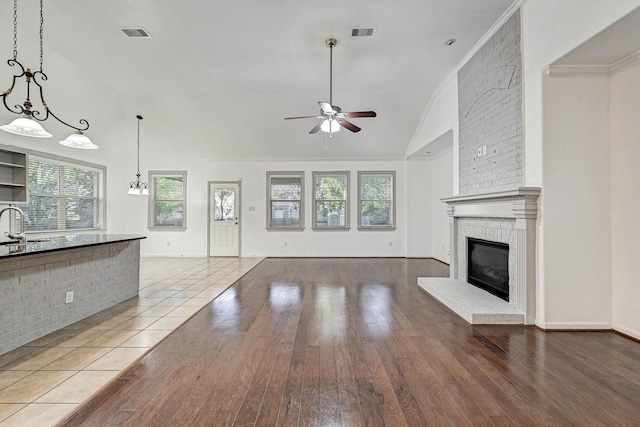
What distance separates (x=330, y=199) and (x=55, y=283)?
19.8ft

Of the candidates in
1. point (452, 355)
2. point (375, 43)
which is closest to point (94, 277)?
point (452, 355)

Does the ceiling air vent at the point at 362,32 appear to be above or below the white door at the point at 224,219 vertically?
above

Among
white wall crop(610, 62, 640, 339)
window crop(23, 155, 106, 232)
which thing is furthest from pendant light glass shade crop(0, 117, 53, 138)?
white wall crop(610, 62, 640, 339)

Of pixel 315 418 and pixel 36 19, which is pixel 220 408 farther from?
pixel 36 19

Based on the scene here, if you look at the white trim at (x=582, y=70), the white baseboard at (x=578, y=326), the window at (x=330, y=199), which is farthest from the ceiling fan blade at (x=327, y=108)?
the window at (x=330, y=199)

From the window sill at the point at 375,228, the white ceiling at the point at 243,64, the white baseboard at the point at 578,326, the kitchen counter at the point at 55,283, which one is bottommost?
the white baseboard at the point at 578,326

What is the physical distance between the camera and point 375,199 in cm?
814

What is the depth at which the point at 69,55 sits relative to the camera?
441 cm

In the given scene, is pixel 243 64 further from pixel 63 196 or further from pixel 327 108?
pixel 63 196

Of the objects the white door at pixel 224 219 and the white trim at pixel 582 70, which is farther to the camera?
the white door at pixel 224 219

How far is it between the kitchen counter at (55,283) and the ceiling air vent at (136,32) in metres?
2.67

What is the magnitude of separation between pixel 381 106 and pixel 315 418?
5.89m

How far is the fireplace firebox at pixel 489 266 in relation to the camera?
3.67m

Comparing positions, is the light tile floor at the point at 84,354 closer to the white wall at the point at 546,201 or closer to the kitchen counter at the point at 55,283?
the kitchen counter at the point at 55,283
